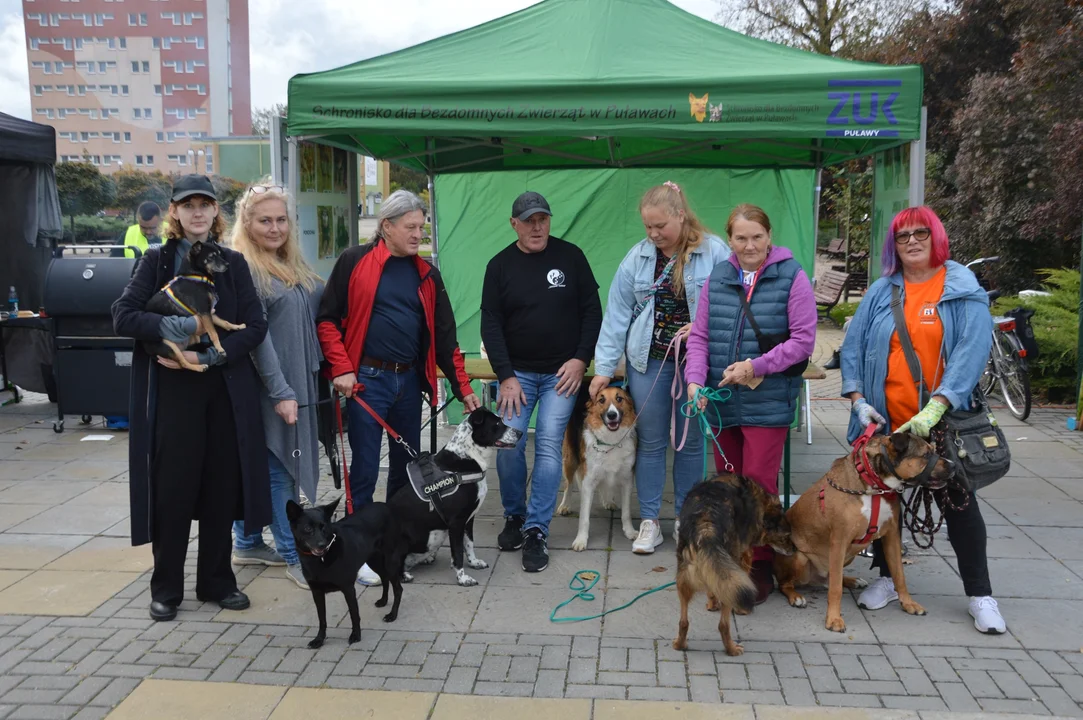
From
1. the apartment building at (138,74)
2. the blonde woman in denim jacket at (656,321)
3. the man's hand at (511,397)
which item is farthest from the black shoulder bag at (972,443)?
the apartment building at (138,74)

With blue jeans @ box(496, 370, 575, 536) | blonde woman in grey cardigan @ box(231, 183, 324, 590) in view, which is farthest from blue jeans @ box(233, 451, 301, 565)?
blue jeans @ box(496, 370, 575, 536)

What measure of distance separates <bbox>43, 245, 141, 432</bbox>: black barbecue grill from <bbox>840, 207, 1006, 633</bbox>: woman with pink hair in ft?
20.9

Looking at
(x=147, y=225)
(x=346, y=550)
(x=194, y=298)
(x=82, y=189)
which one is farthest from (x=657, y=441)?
(x=82, y=189)

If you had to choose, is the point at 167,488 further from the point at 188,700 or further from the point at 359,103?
the point at 359,103

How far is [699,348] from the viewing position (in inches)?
167

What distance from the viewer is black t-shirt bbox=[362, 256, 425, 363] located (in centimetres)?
440

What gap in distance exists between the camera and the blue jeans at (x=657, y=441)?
15.3ft

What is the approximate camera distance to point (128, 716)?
316cm

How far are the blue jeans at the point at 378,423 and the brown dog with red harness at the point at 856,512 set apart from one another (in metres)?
2.00

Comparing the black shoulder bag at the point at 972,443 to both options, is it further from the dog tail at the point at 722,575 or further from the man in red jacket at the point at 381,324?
the man in red jacket at the point at 381,324

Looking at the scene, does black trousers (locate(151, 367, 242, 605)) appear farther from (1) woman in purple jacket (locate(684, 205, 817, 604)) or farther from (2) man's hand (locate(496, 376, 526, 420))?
(1) woman in purple jacket (locate(684, 205, 817, 604))

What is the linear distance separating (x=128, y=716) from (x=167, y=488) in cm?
103

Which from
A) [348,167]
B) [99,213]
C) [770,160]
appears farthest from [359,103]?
[99,213]

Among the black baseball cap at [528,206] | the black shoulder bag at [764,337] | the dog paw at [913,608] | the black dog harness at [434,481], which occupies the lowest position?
the dog paw at [913,608]
